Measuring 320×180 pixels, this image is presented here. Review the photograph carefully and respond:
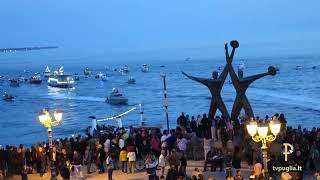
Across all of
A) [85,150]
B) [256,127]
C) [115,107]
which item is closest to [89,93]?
[115,107]

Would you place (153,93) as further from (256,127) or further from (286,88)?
(256,127)

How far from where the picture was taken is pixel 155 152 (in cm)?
2142

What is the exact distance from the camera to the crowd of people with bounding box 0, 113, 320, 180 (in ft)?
63.8

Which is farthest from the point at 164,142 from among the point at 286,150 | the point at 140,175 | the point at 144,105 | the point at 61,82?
the point at 61,82

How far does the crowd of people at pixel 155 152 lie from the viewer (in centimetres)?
1945

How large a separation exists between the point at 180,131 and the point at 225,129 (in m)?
1.57

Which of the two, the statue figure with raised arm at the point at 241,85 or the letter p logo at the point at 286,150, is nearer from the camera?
the letter p logo at the point at 286,150

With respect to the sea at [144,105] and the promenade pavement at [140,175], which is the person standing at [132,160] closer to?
the promenade pavement at [140,175]

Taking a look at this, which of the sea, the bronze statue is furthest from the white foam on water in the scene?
the bronze statue

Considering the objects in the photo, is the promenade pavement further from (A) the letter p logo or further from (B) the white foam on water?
(B) the white foam on water

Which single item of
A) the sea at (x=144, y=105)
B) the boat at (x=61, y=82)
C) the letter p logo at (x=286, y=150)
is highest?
the boat at (x=61, y=82)

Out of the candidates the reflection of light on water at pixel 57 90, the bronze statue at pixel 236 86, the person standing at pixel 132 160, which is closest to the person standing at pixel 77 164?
the person standing at pixel 132 160

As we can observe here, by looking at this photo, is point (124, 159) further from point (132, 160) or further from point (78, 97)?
point (78, 97)

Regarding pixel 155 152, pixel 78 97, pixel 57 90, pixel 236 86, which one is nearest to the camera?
pixel 155 152
